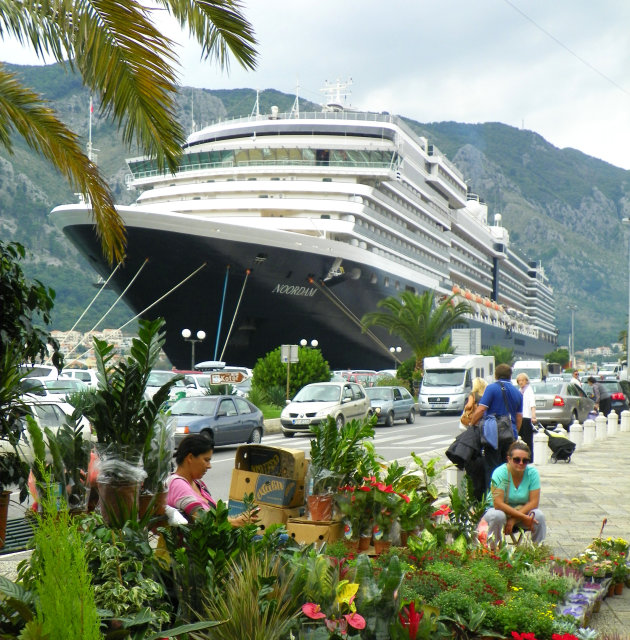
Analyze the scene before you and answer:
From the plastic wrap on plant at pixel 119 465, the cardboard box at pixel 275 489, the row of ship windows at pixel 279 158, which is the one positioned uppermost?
the row of ship windows at pixel 279 158

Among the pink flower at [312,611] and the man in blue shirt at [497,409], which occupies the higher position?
the man in blue shirt at [497,409]

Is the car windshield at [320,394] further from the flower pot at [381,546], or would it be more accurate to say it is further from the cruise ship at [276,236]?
the flower pot at [381,546]

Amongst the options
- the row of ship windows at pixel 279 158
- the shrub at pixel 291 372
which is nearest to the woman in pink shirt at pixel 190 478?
the shrub at pixel 291 372

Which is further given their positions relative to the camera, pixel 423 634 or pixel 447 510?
pixel 447 510

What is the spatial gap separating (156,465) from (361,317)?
128ft

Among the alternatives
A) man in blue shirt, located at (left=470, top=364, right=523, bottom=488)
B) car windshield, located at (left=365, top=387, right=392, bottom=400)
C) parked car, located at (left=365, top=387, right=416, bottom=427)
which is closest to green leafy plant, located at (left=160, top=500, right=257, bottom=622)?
man in blue shirt, located at (left=470, top=364, right=523, bottom=488)

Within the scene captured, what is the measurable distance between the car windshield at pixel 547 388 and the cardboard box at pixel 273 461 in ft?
59.5

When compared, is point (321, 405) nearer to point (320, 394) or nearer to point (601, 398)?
point (320, 394)

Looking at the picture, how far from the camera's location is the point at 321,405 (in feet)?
69.6

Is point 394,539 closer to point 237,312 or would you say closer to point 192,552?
point 192,552

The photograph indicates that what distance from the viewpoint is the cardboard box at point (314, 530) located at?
518cm

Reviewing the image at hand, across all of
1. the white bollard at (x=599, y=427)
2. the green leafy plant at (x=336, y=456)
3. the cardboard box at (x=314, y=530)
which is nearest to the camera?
the cardboard box at (x=314, y=530)

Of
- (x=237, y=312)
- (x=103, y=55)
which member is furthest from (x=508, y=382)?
(x=237, y=312)

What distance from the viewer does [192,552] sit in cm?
343
